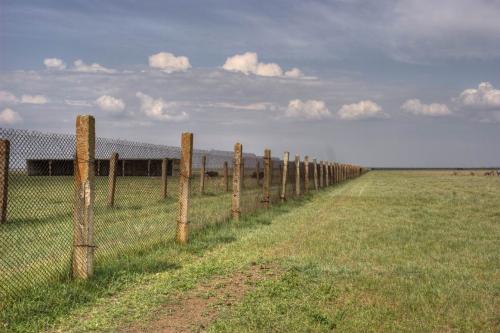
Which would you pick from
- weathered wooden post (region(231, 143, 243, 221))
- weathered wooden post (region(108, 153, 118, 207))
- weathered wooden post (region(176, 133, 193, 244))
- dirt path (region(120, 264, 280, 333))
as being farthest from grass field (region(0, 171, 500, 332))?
weathered wooden post (region(108, 153, 118, 207))

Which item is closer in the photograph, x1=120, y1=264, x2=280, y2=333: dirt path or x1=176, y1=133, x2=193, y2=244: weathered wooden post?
x1=120, y1=264, x2=280, y2=333: dirt path

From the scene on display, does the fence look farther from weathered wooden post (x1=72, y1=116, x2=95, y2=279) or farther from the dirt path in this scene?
the dirt path

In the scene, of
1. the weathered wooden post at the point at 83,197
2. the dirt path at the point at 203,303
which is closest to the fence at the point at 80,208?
the weathered wooden post at the point at 83,197

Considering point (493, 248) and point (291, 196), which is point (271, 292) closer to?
point (493, 248)

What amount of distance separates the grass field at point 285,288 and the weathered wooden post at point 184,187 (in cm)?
30

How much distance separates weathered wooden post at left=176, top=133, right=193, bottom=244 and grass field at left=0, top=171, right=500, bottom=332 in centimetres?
30

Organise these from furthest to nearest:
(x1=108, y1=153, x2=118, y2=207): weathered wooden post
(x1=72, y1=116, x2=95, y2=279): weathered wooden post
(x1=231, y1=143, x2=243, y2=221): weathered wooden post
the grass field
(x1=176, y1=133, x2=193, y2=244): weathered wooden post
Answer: (x1=231, y1=143, x2=243, y2=221): weathered wooden post < (x1=108, y1=153, x2=118, y2=207): weathered wooden post < (x1=176, y1=133, x2=193, y2=244): weathered wooden post < (x1=72, y1=116, x2=95, y2=279): weathered wooden post < the grass field

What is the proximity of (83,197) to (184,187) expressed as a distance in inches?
136

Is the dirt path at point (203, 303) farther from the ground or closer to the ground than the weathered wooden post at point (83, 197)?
closer to the ground

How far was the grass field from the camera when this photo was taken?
604cm

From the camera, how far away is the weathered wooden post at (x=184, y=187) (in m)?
10.8

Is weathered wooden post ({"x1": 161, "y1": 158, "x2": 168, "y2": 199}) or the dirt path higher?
weathered wooden post ({"x1": 161, "y1": 158, "x2": 168, "y2": 199})

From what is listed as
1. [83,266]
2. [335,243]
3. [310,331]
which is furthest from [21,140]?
[335,243]

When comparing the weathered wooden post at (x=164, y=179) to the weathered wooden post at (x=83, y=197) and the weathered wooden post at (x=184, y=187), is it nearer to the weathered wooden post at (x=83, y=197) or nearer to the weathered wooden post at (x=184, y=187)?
the weathered wooden post at (x=184, y=187)
